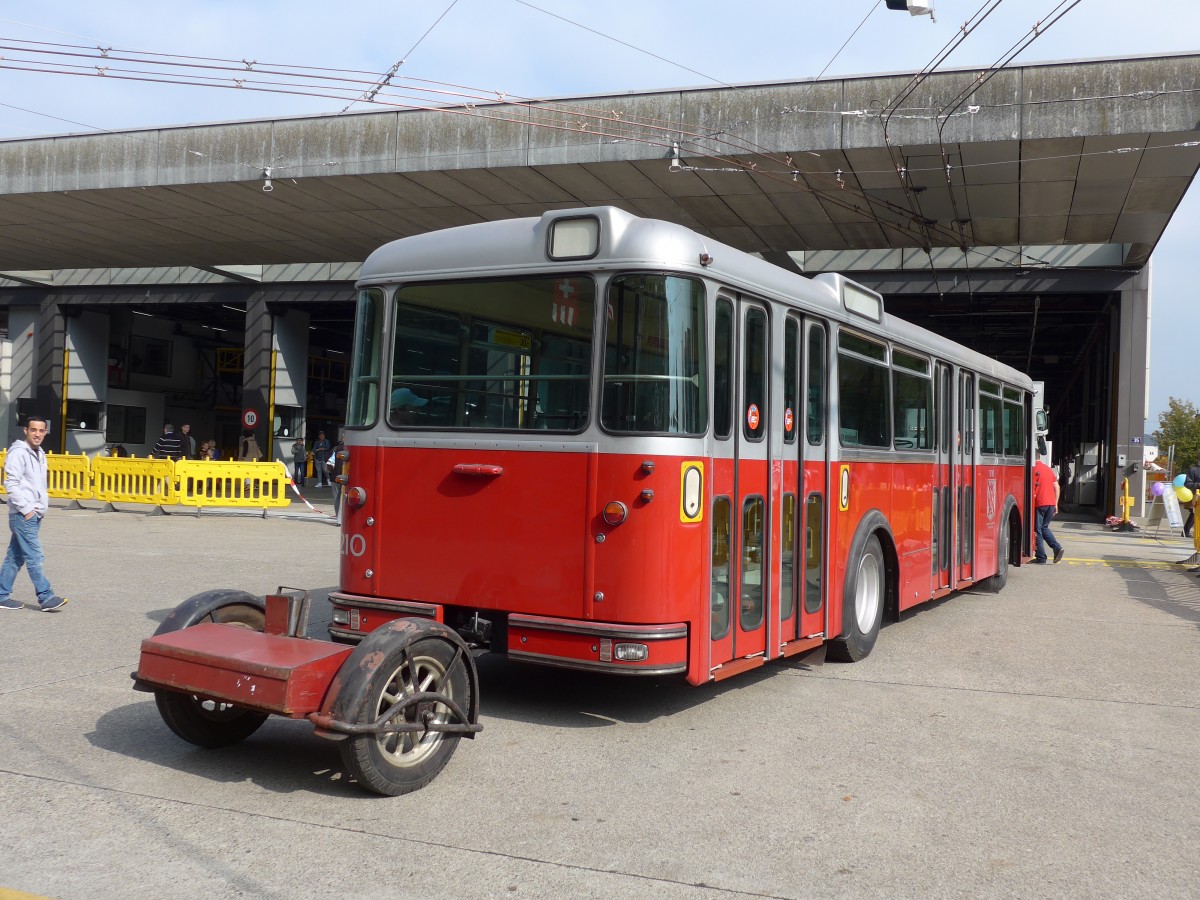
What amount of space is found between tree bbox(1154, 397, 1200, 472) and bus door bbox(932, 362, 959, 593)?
63.0 meters

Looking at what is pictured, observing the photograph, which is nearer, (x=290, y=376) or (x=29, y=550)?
(x=29, y=550)

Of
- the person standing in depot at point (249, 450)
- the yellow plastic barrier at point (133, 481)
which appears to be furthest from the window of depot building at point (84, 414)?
the yellow plastic barrier at point (133, 481)

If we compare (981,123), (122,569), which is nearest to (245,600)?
(122,569)

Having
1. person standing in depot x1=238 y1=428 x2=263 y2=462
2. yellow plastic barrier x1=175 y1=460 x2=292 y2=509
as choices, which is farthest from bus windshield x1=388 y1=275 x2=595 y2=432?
person standing in depot x1=238 y1=428 x2=263 y2=462

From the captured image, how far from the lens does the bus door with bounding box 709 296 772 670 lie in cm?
638

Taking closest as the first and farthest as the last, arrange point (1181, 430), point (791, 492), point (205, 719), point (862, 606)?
point (205, 719) → point (791, 492) → point (862, 606) → point (1181, 430)

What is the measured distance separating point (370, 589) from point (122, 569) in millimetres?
7138

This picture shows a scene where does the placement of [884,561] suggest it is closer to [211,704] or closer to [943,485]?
[943,485]

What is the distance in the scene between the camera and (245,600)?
5.86 m

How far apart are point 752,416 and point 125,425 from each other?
37.0 meters

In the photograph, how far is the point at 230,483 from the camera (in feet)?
72.1

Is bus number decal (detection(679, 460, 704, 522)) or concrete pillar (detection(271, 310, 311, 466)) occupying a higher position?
concrete pillar (detection(271, 310, 311, 466))

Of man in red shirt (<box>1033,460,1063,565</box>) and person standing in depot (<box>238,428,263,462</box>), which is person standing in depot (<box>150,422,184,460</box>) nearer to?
person standing in depot (<box>238,428,263,462</box>)

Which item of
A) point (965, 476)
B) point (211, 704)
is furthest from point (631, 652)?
point (965, 476)
